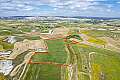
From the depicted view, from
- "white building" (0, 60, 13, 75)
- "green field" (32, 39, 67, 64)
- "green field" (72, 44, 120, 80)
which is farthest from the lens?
"green field" (32, 39, 67, 64)

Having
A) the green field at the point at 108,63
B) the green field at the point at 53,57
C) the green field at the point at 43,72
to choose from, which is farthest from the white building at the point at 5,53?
the green field at the point at 108,63

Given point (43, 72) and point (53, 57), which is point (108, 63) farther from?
point (43, 72)

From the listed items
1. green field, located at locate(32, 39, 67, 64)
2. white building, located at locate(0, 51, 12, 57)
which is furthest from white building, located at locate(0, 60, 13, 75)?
white building, located at locate(0, 51, 12, 57)

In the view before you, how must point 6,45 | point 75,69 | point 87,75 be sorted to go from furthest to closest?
point 6,45, point 75,69, point 87,75

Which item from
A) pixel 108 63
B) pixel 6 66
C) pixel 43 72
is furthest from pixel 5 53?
pixel 108 63

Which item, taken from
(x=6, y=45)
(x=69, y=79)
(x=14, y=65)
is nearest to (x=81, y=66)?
(x=69, y=79)

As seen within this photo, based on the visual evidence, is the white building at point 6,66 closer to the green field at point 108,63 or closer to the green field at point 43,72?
the green field at point 43,72

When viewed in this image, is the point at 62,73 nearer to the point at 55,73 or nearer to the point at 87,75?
the point at 55,73

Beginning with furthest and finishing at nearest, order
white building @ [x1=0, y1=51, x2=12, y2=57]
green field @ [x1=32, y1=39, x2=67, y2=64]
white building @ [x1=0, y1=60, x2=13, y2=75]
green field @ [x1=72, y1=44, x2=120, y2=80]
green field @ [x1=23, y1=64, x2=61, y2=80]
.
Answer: white building @ [x1=0, y1=51, x2=12, y2=57] → green field @ [x1=32, y1=39, x2=67, y2=64] → white building @ [x1=0, y1=60, x2=13, y2=75] → green field @ [x1=72, y1=44, x2=120, y2=80] → green field @ [x1=23, y1=64, x2=61, y2=80]

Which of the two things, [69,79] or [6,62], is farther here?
[6,62]

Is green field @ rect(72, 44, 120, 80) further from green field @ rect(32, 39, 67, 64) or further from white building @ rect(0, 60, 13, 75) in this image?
white building @ rect(0, 60, 13, 75)

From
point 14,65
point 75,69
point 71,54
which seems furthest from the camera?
point 71,54
